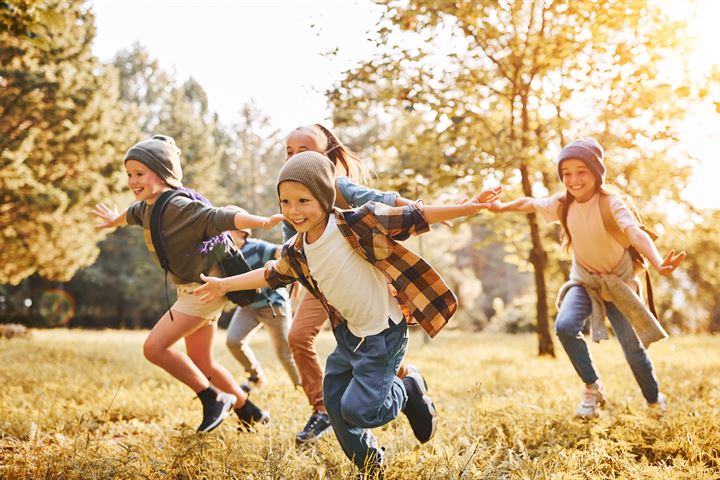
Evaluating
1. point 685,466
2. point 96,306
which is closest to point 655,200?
point 685,466

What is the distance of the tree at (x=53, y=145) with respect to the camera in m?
13.9

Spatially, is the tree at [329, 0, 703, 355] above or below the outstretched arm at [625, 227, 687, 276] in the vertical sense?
above

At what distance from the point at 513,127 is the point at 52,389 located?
757 cm

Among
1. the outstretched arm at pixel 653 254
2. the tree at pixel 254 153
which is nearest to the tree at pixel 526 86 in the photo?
the outstretched arm at pixel 653 254

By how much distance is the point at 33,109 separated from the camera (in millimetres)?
14359

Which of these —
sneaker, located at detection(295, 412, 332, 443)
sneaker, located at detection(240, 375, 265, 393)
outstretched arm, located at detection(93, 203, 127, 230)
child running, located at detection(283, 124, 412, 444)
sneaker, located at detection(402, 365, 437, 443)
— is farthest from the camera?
sneaker, located at detection(240, 375, 265, 393)

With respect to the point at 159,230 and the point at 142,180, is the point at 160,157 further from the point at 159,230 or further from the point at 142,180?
the point at 159,230

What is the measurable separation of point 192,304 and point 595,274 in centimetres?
312

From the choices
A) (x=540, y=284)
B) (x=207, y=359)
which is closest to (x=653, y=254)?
(x=207, y=359)

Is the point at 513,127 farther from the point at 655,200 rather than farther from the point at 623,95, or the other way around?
the point at 655,200

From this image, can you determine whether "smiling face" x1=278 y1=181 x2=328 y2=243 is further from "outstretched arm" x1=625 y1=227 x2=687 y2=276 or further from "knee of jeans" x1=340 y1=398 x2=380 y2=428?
"outstretched arm" x1=625 y1=227 x2=687 y2=276

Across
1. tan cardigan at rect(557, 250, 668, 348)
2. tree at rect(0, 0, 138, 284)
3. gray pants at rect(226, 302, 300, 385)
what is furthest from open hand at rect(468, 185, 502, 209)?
tree at rect(0, 0, 138, 284)

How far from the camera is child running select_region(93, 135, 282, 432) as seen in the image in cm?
402

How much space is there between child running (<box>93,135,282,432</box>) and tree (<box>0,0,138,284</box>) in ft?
33.4
